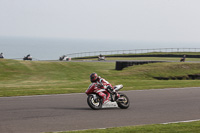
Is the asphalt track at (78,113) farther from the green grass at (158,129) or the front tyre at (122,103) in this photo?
the green grass at (158,129)

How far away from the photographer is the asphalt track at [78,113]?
33.3 ft

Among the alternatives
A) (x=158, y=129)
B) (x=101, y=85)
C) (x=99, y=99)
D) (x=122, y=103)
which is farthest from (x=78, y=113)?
(x=158, y=129)

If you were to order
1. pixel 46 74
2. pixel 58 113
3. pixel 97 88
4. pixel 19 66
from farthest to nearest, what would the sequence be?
pixel 19 66 → pixel 46 74 → pixel 97 88 → pixel 58 113

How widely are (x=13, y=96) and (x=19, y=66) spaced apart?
80.2 ft

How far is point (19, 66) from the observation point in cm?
3988

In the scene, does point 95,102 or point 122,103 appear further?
point 122,103

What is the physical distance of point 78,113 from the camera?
12141 millimetres

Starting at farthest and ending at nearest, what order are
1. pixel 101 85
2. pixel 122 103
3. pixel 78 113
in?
pixel 122 103 → pixel 101 85 → pixel 78 113

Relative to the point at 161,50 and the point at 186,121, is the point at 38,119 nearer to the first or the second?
the point at 186,121

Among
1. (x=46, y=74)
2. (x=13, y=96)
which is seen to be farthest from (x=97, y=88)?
(x=46, y=74)

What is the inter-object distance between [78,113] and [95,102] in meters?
1.12

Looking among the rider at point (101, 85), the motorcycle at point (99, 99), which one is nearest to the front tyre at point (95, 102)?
the motorcycle at point (99, 99)

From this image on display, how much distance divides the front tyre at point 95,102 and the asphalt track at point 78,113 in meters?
0.22

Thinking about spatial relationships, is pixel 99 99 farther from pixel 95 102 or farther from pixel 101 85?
pixel 101 85
